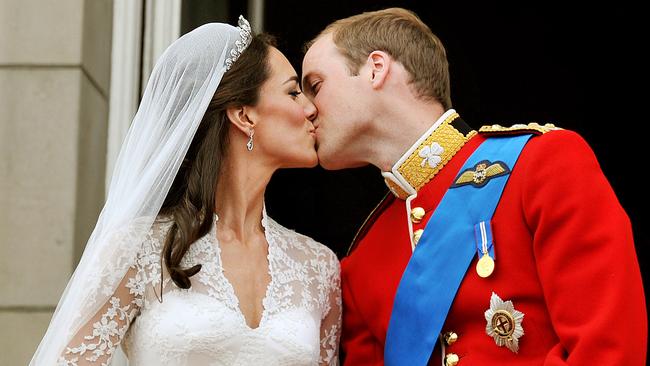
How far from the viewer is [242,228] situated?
9.92 ft

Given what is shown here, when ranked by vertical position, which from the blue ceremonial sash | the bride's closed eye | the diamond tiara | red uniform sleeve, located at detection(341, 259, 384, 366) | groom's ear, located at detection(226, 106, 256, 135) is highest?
the diamond tiara

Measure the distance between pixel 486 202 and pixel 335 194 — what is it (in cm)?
271

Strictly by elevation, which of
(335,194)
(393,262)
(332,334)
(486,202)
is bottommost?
(335,194)

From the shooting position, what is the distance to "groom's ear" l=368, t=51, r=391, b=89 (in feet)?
10.1

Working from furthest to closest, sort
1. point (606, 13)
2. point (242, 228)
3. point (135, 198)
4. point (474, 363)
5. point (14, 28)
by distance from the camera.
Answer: point (606, 13) → point (14, 28) → point (242, 228) → point (135, 198) → point (474, 363)

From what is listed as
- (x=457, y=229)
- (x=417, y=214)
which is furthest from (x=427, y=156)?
(x=457, y=229)

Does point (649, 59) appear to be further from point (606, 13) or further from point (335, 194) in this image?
point (335, 194)

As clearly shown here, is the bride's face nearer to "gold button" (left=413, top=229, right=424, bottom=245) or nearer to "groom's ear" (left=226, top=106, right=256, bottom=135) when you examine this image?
"groom's ear" (left=226, top=106, right=256, bottom=135)

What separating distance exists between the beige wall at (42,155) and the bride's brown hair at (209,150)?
513 mm

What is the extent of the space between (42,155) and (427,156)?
44.6 inches

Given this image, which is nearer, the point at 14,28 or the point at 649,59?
the point at 14,28

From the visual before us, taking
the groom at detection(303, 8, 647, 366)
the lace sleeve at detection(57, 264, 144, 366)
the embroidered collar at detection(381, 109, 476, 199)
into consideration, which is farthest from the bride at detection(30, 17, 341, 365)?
the embroidered collar at detection(381, 109, 476, 199)

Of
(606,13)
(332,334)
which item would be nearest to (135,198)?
(332,334)

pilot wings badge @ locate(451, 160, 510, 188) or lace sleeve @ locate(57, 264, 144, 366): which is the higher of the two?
pilot wings badge @ locate(451, 160, 510, 188)
